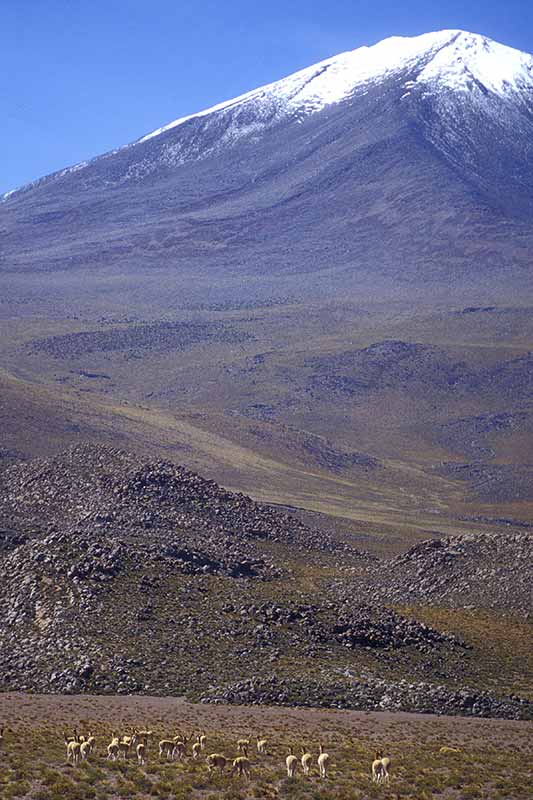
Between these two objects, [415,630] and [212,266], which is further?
[212,266]

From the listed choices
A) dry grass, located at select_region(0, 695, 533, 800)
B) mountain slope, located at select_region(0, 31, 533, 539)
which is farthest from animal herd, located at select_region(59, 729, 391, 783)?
mountain slope, located at select_region(0, 31, 533, 539)

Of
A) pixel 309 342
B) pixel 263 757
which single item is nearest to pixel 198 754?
pixel 263 757

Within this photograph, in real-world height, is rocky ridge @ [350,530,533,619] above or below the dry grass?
above

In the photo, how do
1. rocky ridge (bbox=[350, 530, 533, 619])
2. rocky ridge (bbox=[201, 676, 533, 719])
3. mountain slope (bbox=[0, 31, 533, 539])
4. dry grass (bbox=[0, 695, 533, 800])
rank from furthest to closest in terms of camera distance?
mountain slope (bbox=[0, 31, 533, 539]) < rocky ridge (bbox=[350, 530, 533, 619]) < rocky ridge (bbox=[201, 676, 533, 719]) < dry grass (bbox=[0, 695, 533, 800])

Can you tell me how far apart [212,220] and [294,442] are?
99359 mm

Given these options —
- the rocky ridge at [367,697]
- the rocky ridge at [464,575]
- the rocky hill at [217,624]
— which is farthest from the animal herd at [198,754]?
the rocky ridge at [464,575]

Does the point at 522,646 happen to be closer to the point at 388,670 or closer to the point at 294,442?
the point at 388,670

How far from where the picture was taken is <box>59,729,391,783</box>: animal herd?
20.3m

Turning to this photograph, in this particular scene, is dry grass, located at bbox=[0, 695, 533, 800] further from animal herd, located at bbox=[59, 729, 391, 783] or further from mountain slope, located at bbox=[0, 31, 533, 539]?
mountain slope, located at bbox=[0, 31, 533, 539]

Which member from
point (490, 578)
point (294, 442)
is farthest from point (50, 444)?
point (490, 578)

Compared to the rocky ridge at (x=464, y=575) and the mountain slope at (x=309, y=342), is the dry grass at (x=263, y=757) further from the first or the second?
the mountain slope at (x=309, y=342)

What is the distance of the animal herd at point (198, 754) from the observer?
66.7 ft

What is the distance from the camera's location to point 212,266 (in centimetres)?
17750

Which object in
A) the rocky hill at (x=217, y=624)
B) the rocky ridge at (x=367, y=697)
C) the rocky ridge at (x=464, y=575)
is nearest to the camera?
the rocky ridge at (x=367, y=697)
